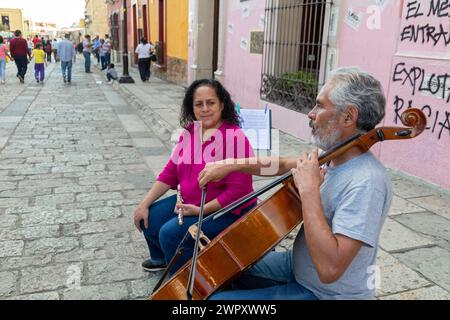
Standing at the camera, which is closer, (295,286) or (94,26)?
(295,286)

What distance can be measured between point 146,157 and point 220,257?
464 centimetres

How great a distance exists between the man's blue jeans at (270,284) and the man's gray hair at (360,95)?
0.76 metres

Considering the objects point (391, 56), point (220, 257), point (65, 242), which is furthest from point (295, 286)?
point (391, 56)

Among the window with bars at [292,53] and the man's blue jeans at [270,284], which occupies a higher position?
the window with bars at [292,53]

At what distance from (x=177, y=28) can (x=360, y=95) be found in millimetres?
14203

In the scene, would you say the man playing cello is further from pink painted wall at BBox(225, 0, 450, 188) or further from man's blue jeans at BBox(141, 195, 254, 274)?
pink painted wall at BBox(225, 0, 450, 188)

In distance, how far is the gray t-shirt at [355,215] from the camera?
154 cm

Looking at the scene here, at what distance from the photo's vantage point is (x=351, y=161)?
169 centimetres

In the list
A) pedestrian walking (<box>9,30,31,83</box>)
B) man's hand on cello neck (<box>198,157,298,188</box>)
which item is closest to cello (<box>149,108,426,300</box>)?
man's hand on cello neck (<box>198,157,298,188</box>)

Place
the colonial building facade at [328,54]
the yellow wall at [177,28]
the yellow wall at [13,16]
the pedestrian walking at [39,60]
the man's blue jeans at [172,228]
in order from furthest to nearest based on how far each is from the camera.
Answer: the yellow wall at [13,16] < the pedestrian walking at [39,60] < the yellow wall at [177,28] < the colonial building facade at [328,54] < the man's blue jeans at [172,228]

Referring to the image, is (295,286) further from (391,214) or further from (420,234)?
(391,214)

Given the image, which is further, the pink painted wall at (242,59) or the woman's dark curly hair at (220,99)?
the pink painted wall at (242,59)

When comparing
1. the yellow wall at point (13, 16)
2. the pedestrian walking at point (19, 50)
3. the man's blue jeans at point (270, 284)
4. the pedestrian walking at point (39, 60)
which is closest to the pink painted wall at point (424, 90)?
the man's blue jeans at point (270, 284)

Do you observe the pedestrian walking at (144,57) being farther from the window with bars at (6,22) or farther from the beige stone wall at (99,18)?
the window with bars at (6,22)
